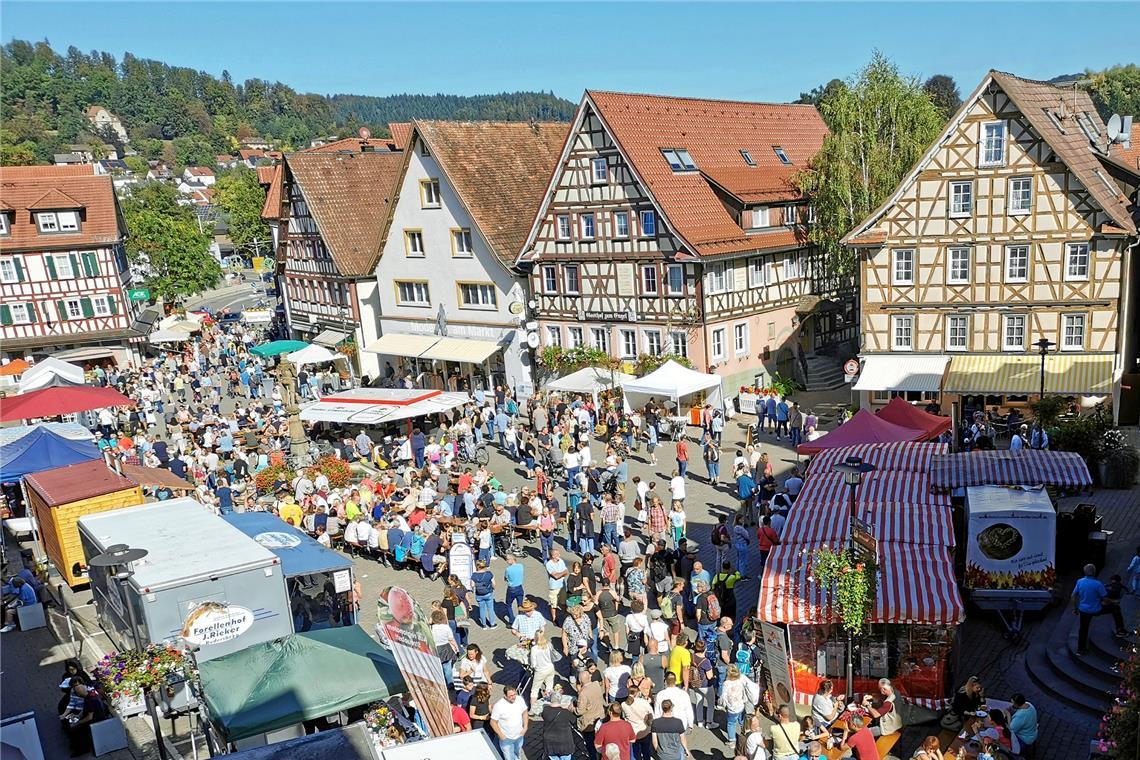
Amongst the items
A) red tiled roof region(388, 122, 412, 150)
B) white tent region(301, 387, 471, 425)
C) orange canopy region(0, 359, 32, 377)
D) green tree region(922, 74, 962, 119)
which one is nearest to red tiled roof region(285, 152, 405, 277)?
red tiled roof region(388, 122, 412, 150)

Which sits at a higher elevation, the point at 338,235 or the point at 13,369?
the point at 338,235

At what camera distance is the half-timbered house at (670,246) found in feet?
93.9

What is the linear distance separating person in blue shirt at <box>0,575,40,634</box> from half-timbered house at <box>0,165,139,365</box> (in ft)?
95.8

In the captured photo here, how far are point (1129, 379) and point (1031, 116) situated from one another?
770cm

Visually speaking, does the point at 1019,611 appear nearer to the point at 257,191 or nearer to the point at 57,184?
the point at 57,184

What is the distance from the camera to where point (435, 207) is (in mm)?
34688

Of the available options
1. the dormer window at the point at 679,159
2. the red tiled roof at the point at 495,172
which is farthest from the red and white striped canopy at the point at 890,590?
the red tiled roof at the point at 495,172

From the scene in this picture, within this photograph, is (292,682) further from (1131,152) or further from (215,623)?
(1131,152)

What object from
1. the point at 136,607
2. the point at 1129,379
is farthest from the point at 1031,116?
the point at 136,607

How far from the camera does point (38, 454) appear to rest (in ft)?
67.5

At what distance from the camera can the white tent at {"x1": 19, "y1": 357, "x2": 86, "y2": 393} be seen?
28.9 m

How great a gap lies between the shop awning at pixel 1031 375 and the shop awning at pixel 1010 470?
815 cm

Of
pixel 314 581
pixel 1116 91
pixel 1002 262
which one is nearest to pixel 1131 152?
pixel 1002 262

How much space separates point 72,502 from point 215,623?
7.02 meters
